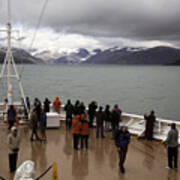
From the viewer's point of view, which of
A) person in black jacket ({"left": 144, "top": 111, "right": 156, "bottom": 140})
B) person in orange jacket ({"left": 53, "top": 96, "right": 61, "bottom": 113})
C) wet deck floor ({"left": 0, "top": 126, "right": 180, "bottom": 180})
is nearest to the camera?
wet deck floor ({"left": 0, "top": 126, "right": 180, "bottom": 180})

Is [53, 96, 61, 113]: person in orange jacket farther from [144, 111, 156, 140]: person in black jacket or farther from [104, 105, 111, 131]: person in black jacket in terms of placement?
[144, 111, 156, 140]: person in black jacket

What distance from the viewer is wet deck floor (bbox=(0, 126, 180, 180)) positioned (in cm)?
869

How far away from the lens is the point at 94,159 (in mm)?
10070

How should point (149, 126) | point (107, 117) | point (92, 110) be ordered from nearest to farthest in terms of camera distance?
point (149, 126) → point (107, 117) → point (92, 110)

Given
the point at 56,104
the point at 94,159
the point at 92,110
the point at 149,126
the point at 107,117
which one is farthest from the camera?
the point at 56,104

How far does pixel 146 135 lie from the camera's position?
1285cm

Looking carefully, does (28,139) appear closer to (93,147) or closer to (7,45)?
(93,147)

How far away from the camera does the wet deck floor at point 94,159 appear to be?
28.5ft

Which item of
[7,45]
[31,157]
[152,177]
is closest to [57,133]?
[31,157]

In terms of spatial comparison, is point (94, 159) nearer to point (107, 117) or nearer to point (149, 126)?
point (107, 117)

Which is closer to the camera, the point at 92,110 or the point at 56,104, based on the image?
the point at 92,110

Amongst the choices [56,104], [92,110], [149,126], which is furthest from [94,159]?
[56,104]

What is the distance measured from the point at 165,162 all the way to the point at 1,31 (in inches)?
373

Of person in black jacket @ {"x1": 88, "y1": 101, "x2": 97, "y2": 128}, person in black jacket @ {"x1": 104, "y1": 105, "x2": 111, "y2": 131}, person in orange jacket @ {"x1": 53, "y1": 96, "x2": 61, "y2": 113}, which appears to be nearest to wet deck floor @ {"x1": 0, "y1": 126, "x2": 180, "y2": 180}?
person in black jacket @ {"x1": 104, "y1": 105, "x2": 111, "y2": 131}
